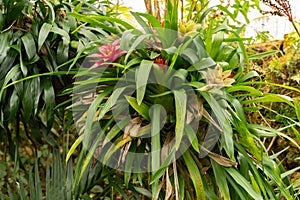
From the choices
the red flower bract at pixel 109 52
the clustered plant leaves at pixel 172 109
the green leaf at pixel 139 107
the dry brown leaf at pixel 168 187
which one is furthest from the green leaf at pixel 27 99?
the dry brown leaf at pixel 168 187

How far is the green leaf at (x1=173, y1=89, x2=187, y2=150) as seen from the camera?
35.6 inches

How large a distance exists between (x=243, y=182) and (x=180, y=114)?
26cm

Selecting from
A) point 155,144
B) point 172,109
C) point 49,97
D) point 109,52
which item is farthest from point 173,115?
point 49,97

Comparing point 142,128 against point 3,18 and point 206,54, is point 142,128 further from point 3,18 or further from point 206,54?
point 3,18

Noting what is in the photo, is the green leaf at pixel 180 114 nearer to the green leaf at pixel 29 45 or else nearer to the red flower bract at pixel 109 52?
the red flower bract at pixel 109 52

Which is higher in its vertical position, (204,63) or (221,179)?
(204,63)

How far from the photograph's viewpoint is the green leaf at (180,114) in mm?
904

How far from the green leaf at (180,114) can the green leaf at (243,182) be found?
209 millimetres

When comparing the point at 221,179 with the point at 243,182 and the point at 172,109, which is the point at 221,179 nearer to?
the point at 243,182

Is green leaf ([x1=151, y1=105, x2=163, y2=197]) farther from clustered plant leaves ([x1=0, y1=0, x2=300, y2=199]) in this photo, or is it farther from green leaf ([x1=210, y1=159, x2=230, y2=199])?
green leaf ([x1=210, y1=159, x2=230, y2=199])

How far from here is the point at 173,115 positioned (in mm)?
1050

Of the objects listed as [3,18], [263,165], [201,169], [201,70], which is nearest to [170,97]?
[201,70]

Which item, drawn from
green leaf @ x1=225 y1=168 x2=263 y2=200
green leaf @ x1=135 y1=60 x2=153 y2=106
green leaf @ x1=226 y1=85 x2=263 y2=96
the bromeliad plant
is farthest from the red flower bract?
green leaf @ x1=225 y1=168 x2=263 y2=200

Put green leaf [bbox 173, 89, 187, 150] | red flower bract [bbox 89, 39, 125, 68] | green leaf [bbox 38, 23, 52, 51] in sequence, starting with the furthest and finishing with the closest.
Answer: green leaf [bbox 38, 23, 52, 51] → red flower bract [bbox 89, 39, 125, 68] → green leaf [bbox 173, 89, 187, 150]
